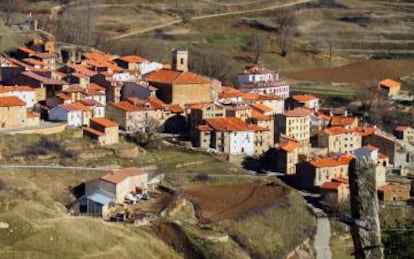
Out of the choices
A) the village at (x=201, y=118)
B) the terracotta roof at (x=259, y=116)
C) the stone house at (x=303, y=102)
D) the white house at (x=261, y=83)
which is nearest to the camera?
the village at (x=201, y=118)

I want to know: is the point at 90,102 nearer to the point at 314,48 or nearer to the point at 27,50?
the point at 27,50

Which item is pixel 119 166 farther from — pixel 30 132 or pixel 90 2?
pixel 90 2

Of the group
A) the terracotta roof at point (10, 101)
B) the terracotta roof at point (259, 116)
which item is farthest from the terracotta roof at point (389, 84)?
the terracotta roof at point (10, 101)

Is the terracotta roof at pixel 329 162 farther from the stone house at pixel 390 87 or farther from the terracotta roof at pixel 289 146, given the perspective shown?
the stone house at pixel 390 87

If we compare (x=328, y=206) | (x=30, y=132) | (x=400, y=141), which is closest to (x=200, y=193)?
(x=328, y=206)

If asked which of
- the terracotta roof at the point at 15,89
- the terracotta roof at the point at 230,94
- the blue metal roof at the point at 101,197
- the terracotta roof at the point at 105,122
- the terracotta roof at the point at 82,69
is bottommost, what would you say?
the blue metal roof at the point at 101,197
